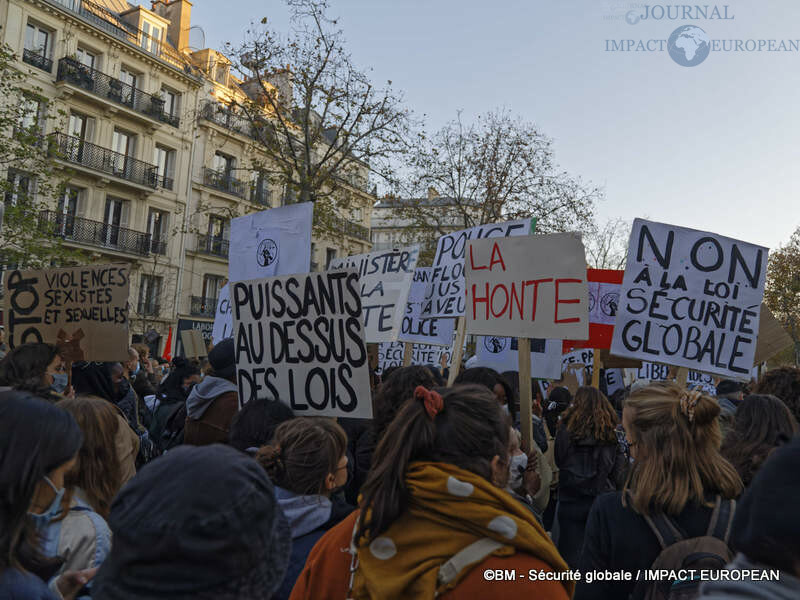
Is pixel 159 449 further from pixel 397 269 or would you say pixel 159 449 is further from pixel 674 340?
pixel 674 340

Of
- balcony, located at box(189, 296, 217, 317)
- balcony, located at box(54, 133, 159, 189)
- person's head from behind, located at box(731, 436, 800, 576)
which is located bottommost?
person's head from behind, located at box(731, 436, 800, 576)

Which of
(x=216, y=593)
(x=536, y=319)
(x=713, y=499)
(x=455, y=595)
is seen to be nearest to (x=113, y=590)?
(x=216, y=593)

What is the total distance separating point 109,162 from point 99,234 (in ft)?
11.0

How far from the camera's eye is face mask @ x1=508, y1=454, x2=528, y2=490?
332 centimetres

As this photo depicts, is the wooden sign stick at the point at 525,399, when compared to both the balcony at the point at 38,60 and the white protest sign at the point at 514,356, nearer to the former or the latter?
the white protest sign at the point at 514,356

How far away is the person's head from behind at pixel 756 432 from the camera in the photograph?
3.04 metres

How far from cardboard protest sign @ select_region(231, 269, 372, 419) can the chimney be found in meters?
35.2

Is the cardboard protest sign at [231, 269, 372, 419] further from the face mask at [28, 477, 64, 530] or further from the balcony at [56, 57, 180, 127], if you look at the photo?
the balcony at [56, 57, 180, 127]

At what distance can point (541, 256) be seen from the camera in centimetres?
451

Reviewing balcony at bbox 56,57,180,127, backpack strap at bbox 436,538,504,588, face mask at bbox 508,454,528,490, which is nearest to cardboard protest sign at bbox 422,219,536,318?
face mask at bbox 508,454,528,490

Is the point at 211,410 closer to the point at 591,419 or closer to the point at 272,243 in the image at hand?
the point at 272,243

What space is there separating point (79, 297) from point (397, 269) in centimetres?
301

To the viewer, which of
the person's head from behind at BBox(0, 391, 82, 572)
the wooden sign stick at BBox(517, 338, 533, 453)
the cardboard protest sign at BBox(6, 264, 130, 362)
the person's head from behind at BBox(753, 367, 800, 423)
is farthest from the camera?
the cardboard protest sign at BBox(6, 264, 130, 362)

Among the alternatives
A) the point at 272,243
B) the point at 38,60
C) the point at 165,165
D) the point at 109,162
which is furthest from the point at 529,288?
the point at 165,165
